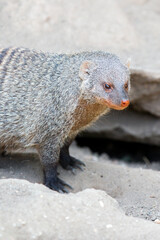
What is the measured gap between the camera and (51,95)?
3.00 m

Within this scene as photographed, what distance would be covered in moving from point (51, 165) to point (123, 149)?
2370 millimetres

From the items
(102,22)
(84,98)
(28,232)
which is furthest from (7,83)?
(102,22)

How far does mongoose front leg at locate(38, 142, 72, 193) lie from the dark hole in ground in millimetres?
2114

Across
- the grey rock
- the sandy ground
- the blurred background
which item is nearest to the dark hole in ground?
the blurred background

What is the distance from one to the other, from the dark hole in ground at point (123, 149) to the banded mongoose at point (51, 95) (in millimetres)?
2126

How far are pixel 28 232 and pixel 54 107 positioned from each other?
1.26 meters

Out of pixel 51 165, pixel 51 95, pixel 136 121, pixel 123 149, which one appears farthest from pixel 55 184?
pixel 123 149

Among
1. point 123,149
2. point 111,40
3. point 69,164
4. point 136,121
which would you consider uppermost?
point 111,40

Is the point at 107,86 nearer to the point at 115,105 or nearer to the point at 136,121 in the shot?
the point at 115,105

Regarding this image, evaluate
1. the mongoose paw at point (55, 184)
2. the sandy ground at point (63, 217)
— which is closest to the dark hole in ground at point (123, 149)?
the mongoose paw at point (55, 184)

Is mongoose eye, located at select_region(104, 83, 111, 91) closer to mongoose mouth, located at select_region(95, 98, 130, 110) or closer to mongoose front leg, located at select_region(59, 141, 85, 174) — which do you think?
mongoose mouth, located at select_region(95, 98, 130, 110)

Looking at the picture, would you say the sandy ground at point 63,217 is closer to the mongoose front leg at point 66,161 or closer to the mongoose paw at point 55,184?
the mongoose paw at point 55,184

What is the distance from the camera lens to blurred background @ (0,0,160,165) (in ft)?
14.0

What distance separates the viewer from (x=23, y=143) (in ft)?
10.5
